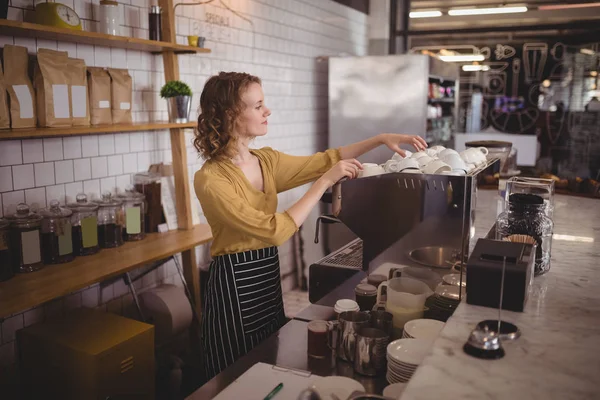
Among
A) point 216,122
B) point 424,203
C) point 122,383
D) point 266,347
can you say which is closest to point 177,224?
point 122,383

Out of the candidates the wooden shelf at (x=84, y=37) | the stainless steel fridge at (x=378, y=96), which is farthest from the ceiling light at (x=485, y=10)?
the wooden shelf at (x=84, y=37)

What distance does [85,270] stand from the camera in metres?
2.75

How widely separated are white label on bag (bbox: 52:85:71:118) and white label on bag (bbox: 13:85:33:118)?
0.11 meters

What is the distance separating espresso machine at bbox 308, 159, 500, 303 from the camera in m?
1.83

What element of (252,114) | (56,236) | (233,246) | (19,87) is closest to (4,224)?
(56,236)

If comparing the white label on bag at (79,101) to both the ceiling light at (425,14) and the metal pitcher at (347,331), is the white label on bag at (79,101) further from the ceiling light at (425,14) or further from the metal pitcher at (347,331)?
the ceiling light at (425,14)

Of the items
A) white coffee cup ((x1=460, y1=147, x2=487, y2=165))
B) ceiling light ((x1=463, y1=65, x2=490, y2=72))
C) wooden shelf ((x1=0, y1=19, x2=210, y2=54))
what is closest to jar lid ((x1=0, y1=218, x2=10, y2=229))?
wooden shelf ((x1=0, y1=19, x2=210, y2=54))

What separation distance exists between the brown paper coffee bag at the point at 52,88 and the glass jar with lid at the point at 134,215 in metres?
0.65

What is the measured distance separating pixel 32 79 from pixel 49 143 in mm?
360

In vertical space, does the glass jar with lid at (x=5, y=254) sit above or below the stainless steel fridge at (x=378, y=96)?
below

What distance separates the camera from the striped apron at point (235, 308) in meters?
2.25

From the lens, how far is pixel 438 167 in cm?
188

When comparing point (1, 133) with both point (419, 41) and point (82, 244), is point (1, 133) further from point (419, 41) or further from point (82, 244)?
point (419, 41)

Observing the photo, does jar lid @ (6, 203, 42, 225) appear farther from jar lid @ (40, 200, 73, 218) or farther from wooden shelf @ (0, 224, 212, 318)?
wooden shelf @ (0, 224, 212, 318)
